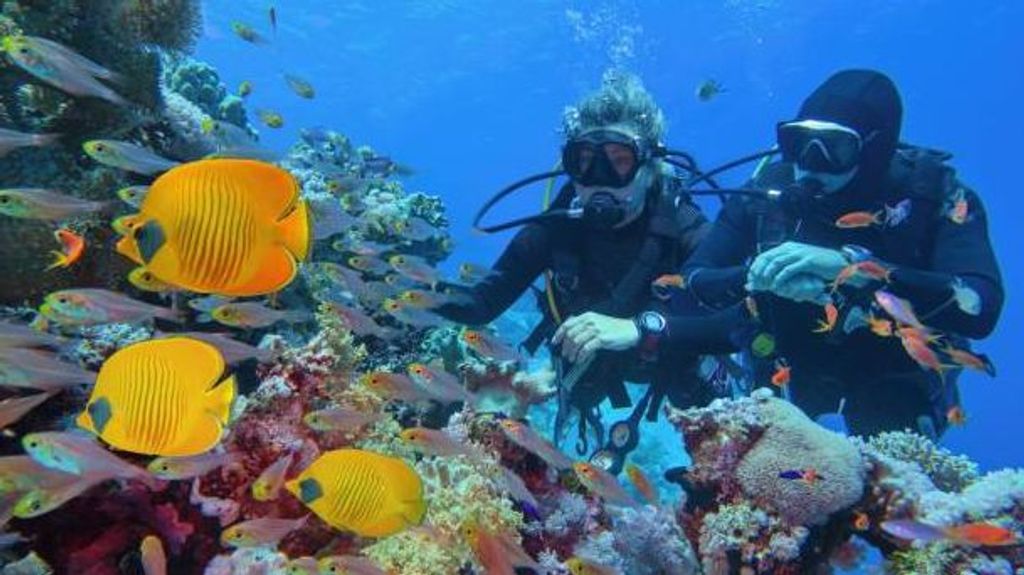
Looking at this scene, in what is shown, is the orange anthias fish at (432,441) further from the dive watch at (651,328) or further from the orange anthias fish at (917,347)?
the orange anthias fish at (917,347)

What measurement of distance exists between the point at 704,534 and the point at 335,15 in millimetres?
54054

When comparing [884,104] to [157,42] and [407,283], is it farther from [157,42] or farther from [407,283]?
[157,42]

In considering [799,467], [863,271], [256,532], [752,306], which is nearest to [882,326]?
[863,271]

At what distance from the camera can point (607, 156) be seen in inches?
230

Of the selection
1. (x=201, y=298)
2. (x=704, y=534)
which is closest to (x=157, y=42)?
(x=201, y=298)

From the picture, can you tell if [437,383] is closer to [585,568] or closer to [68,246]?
[585,568]

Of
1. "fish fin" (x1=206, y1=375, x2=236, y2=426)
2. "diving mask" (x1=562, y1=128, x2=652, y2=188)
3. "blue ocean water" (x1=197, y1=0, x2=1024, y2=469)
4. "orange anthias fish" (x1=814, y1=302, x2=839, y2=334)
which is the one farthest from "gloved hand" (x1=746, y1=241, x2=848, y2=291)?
"blue ocean water" (x1=197, y1=0, x2=1024, y2=469)

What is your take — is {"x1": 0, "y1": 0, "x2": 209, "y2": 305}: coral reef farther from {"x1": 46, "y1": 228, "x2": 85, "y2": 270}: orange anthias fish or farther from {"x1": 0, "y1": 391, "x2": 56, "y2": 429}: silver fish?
{"x1": 0, "y1": 391, "x2": 56, "y2": 429}: silver fish

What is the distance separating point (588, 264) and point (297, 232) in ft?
15.6

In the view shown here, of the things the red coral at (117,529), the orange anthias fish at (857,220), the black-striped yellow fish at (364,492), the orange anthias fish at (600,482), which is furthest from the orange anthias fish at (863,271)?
the red coral at (117,529)

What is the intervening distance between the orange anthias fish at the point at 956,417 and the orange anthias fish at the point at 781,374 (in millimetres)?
1310

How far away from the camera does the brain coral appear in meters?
3.64

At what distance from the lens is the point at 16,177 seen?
14.4 ft

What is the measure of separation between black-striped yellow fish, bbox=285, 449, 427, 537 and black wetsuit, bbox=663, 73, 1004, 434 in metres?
3.61
